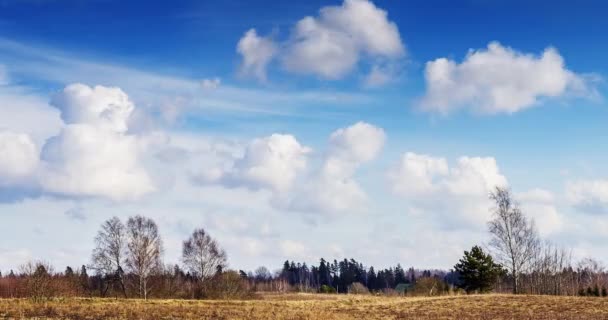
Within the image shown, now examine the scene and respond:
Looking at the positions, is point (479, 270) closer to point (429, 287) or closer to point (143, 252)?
point (429, 287)

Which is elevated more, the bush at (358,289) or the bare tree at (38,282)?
the bare tree at (38,282)

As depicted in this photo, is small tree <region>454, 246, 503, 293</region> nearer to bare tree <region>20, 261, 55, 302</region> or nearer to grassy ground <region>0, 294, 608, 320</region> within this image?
grassy ground <region>0, 294, 608, 320</region>

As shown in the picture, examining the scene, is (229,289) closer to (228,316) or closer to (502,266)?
(502,266)

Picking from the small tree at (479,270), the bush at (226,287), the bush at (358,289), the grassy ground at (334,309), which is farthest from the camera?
the bush at (358,289)

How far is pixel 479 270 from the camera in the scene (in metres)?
69.4

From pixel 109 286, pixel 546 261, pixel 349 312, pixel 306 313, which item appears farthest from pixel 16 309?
pixel 546 261

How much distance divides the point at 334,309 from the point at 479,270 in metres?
29.7

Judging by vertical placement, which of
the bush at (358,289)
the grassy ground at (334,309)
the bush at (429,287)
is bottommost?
the bush at (358,289)

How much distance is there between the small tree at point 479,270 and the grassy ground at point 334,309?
16482mm

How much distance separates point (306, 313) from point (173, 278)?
53.8 meters

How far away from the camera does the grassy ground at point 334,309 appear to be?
3844cm

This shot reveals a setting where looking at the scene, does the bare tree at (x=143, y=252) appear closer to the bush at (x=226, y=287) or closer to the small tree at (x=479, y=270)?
the bush at (x=226, y=287)

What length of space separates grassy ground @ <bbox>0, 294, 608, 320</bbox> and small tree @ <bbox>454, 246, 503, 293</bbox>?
16.5 metres

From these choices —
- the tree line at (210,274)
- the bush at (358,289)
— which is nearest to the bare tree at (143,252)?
the tree line at (210,274)
